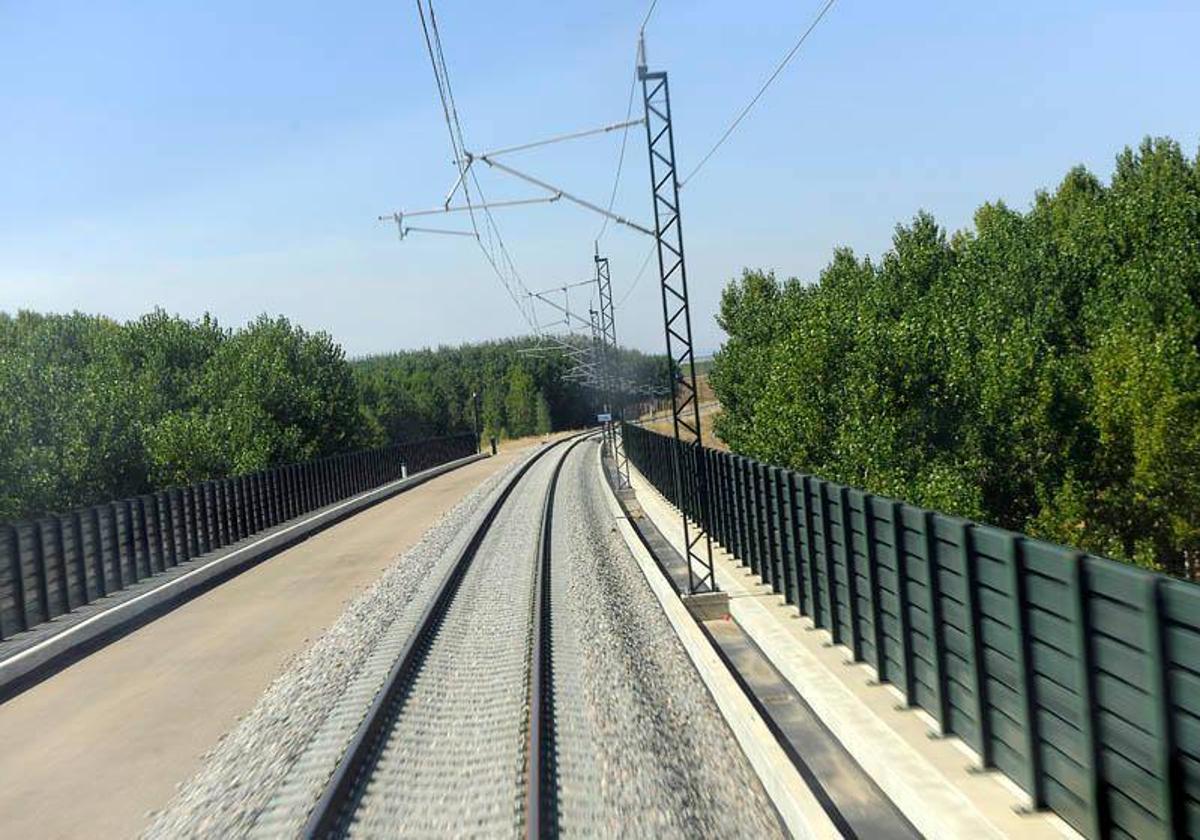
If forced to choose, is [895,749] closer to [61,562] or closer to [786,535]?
[786,535]

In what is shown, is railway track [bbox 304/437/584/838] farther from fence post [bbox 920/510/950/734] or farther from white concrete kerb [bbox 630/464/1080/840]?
fence post [bbox 920/510/950/734]

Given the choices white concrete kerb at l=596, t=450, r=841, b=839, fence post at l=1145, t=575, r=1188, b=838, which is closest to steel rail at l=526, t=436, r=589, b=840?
white concrete kerb at l=596, t=450, r=841, b=839

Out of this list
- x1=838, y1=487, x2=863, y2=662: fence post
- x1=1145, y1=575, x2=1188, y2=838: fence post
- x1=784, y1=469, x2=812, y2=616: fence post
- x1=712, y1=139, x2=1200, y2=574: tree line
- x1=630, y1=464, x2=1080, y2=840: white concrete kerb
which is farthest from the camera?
x1=712, y1=139, x2=1200, y2=574: tree line

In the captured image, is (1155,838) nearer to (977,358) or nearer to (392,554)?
(392,554)

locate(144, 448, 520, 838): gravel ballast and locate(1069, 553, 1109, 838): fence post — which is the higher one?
locate(1069, 553, 1109, 838): fence post

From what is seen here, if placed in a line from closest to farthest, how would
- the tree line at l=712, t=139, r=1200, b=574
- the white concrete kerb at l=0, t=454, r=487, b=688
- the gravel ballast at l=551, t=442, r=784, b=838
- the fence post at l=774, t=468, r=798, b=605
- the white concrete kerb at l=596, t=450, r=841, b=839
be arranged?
the white concrete kerb at l=596, t=450, r=841, b=839 < the gravel ballast at l=551, t=442, r=784, b=838 < the fence post at l=774, t=468, r=798, b=605 < the white concrete kerb at l=0, t=454, r=487, b=688 < the tree line at l=712, t=139, r=1200, b=574

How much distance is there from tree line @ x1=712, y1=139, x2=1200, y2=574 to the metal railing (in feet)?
57.9

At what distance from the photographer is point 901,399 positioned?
118 ft

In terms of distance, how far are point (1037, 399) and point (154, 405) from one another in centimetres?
5030

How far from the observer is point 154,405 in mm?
63531

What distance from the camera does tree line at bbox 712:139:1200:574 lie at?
34.6 m

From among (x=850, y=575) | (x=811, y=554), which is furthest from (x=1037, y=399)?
(x=850, y=575)

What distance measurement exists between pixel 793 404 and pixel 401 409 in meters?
114

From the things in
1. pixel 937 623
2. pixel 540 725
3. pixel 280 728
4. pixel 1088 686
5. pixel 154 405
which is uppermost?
pixel 154 405
